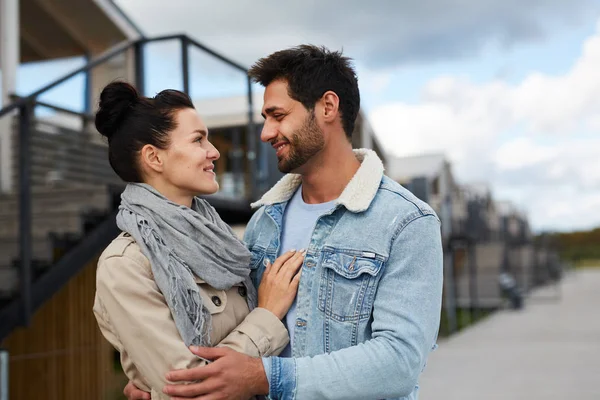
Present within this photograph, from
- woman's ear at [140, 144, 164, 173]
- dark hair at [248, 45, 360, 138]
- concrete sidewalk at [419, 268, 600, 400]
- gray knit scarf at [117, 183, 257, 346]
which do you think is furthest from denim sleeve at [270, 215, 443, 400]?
concrete sidewalk at [419, 268, 600, 400]

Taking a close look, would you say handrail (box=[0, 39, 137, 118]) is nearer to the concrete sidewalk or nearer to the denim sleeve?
the denim sleeve

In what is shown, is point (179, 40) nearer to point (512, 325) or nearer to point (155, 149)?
point (155, 149)

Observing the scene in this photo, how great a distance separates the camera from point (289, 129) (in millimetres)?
2414

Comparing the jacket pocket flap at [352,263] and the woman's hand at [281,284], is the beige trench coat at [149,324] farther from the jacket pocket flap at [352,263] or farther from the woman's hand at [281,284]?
the jacket pocket flap at [352,263]

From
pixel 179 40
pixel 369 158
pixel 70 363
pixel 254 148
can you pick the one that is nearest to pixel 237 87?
pixel 254 148

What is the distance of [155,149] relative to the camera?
93.4 inches

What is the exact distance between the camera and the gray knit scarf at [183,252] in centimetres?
215

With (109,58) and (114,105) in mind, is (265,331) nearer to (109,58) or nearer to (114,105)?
(114,105)

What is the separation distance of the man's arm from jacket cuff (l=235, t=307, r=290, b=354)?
96mm

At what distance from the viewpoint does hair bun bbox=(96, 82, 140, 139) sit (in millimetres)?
2406

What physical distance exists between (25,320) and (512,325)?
1478 cm

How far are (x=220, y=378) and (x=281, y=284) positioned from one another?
18.1 inches

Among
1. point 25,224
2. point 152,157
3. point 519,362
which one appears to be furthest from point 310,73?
point 519,362

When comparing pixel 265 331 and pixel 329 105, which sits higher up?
pixel 329 105
